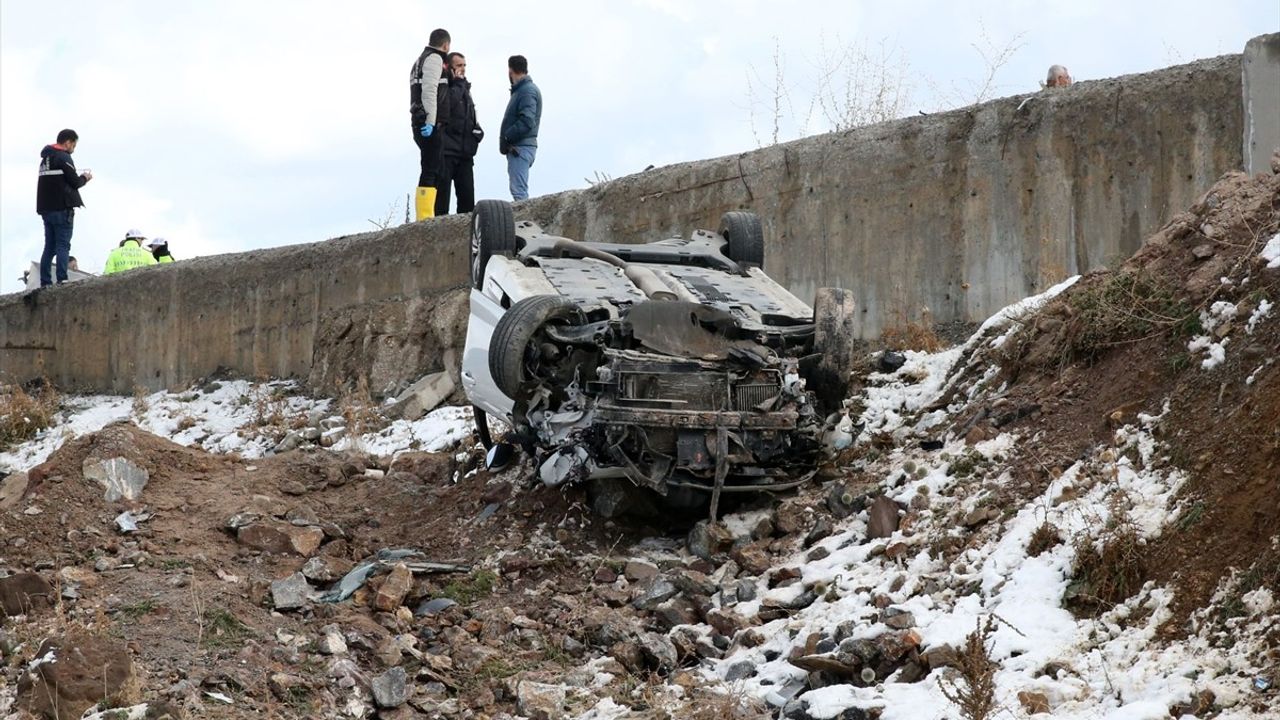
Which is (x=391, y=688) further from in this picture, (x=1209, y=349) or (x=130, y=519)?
(x=1209, y=349)

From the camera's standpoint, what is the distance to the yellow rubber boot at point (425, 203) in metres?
15.7

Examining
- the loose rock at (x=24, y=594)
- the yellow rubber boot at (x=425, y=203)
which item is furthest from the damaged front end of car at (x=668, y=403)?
the yellow rubber boot at (x=425, y=203)

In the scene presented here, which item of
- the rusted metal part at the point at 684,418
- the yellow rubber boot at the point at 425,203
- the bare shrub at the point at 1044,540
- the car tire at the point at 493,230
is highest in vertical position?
the yellow rubber boot at the point at 425,203

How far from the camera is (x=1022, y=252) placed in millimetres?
11969

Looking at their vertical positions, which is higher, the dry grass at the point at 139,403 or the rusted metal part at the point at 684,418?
the dry grass at the point at 139,403

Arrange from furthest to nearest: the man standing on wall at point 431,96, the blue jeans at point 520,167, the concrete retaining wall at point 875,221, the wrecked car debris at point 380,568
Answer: the blue jeans at point 520,167, the man standing on wall at point 431,96, the concrete retaining wall at point 875,221, the wrecked car debris at point 380,568

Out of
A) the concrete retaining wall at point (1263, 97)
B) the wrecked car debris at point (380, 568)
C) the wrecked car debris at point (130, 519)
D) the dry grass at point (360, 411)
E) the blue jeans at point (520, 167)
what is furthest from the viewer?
the blue jeans at point (520, 167)

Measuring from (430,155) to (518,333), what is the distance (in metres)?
6.61

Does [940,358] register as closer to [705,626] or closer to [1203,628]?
[705,626]

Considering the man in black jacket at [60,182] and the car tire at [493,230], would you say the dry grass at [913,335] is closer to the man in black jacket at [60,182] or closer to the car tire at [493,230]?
the car tire at [493,230]

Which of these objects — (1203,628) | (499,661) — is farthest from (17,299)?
(1203,628)

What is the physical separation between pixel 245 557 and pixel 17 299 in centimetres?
1162

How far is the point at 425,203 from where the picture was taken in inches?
620

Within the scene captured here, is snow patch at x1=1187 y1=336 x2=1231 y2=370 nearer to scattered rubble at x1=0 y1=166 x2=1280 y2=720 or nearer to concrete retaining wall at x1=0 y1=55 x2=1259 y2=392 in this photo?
scattered rubble at x1=0 y1=166 x2=1280 y2=720
